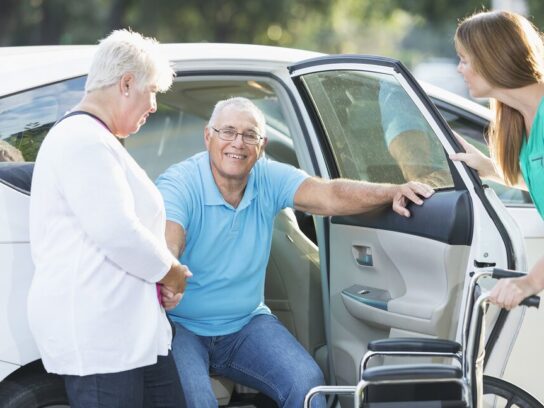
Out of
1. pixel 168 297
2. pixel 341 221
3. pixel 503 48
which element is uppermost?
pixel 503 48

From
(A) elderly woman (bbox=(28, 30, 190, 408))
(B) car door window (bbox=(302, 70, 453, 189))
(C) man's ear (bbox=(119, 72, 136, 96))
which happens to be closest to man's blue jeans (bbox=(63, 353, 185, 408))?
(A) elderly woman (bbox=(28, 30, 190, 408))

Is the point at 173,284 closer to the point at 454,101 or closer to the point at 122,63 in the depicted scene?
the point at 122,63

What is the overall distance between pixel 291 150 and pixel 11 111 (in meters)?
1.93

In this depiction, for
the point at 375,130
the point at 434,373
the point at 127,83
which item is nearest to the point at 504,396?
the point at 434,373

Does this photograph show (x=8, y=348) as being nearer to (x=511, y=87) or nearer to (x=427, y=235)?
(x=427, y=235)

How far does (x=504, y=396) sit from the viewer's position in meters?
3.82

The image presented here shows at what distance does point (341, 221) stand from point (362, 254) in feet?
0.53

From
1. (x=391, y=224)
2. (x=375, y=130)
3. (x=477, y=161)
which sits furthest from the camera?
(x=375, y=130)

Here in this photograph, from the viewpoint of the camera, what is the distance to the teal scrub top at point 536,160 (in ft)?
11.1

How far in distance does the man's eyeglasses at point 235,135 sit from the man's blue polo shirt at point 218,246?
0.50 ft

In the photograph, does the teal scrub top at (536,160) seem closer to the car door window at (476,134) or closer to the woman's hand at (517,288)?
the woman's hand at (517,288)

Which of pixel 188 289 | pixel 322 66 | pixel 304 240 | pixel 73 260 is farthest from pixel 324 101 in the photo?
pixel 73 260

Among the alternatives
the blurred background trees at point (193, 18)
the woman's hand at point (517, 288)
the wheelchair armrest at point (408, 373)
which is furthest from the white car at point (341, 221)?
the blurred background trees at point (193, 18)

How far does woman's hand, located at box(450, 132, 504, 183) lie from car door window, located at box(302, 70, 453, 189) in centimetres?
10
